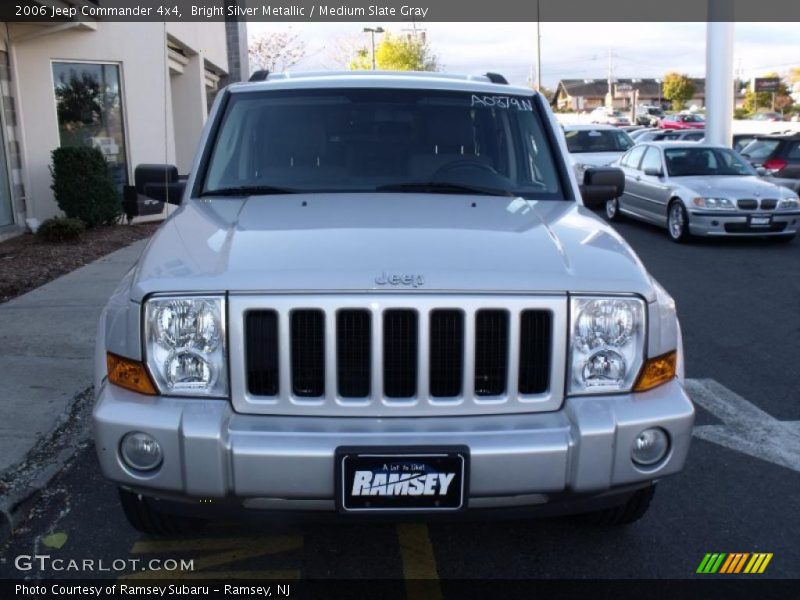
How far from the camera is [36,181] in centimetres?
1320

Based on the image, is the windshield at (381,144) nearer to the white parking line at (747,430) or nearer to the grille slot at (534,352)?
the grille slot at (534,352)

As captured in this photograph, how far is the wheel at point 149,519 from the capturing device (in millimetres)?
3428

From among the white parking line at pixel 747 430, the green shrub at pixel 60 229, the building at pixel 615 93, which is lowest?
the white parking line at pixel 747 430

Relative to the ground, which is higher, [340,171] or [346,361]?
[340,171]

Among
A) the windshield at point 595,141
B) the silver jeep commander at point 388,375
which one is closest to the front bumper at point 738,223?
the windshield at point 595,141

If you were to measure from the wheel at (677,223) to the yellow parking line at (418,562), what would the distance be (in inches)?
393

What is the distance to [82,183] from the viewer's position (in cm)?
1292

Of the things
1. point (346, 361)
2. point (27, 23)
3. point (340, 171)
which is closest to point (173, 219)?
point (340, 171)

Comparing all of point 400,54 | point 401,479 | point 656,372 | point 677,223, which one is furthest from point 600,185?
point 400,54

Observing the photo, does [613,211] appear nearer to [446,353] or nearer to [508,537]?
[508,537]

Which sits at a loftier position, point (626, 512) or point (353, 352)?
point (353, 352)

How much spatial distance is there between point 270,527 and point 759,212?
1041cm

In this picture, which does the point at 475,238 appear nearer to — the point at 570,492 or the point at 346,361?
the point at 346,361

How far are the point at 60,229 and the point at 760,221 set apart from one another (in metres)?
9.74
